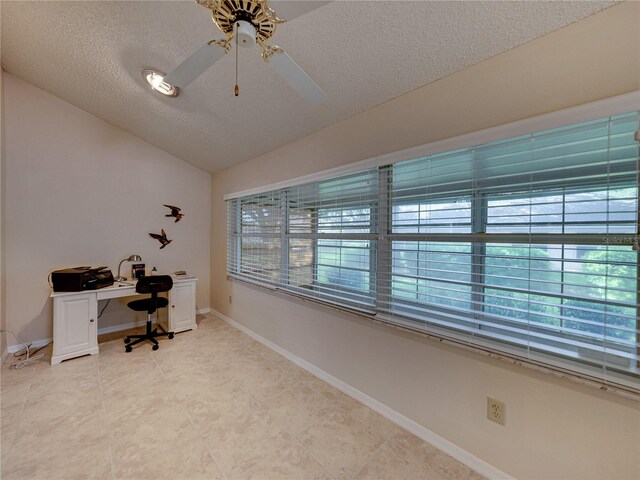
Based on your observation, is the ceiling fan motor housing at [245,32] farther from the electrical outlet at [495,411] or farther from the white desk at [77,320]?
the white desk at [77,320]

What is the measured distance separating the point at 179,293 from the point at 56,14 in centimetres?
294

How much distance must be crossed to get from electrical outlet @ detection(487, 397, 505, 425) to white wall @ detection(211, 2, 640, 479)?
0.10 feet

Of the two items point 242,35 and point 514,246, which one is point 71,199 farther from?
point 514,246

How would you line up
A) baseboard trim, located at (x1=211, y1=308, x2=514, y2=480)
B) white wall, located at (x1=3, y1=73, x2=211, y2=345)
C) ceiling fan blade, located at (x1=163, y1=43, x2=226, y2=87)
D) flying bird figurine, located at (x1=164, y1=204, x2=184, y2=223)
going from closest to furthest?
1. ceiling fan blade, located at (x1=163, y1=43, x2=226, y2=87)
2. baseboard trim, located at (x1=211, y1=308, x2=514, y2=480)
3. white wall, located at (x1=3, y1=73, x2=211, y2=345)
4. flying bird figurine, located at (x1=164, y1=204, x2=184, y2=223)

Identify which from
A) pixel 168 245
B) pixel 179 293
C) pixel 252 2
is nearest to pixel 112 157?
pixel 168 245

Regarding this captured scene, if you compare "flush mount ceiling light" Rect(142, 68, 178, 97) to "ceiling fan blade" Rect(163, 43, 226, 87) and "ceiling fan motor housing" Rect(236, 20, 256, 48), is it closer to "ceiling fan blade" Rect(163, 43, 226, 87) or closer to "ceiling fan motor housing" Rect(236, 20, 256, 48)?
"ceiling fan blade" Rect(163, 43, 226, 87)

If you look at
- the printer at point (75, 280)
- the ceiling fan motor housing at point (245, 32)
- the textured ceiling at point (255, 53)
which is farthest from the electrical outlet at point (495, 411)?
the printer at point (75, 280)

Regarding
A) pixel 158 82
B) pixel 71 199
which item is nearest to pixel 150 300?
pixel 71 199

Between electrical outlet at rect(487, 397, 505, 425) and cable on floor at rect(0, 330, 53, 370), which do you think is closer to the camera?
electrical outlet at rect(487, 397, 505, 425)

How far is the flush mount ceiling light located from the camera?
222 centimetres

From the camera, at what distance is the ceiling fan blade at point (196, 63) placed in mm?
1150

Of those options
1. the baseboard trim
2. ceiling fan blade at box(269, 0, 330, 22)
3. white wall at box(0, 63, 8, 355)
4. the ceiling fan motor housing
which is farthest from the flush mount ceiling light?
the baseboard trim

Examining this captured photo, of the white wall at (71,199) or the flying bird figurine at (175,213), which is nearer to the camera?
the white wall at (71,199)

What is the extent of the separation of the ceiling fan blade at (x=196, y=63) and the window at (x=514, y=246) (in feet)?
4.32
